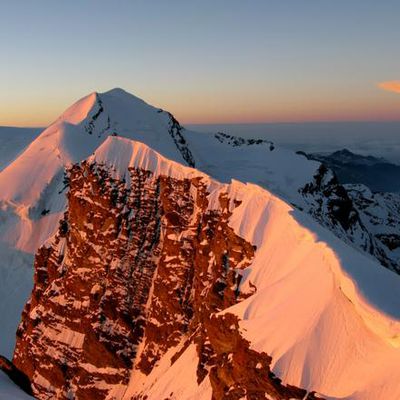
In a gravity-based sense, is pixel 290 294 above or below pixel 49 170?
below

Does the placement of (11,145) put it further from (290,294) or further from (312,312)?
(312,312)

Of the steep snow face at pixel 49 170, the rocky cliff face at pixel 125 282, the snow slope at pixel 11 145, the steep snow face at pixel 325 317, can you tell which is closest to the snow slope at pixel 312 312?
the steep snow face at pixel 325 317

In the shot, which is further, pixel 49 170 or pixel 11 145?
pixel 11 145

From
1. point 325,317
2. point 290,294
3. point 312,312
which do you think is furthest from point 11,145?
point 325,317

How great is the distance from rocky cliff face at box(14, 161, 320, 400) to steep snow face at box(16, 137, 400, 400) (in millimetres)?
260

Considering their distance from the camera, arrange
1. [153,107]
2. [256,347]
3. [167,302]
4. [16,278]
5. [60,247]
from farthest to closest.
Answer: [153,107] < [16,278] < [60,247] < [167,302] < [256,347]

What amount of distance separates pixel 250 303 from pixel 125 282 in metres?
28.4

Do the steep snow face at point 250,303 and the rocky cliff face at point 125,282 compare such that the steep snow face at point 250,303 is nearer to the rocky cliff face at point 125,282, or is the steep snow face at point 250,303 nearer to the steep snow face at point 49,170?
the rocky cliff face at point 125,282

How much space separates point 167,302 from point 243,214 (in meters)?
16.3

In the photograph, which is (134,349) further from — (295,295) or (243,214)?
(295,295)

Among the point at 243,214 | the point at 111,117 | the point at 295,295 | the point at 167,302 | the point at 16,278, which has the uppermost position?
the point at 111,117

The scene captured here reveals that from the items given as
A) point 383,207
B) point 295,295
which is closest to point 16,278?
point 295,295

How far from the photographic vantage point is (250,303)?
43500 millimetres

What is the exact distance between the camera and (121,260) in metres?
68.7
